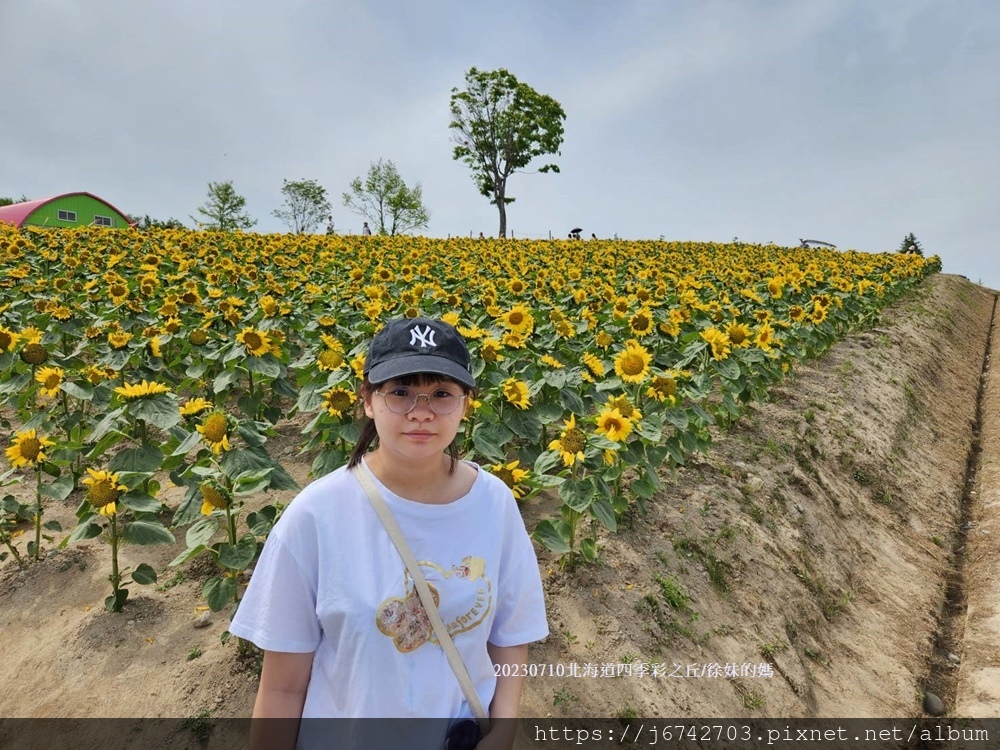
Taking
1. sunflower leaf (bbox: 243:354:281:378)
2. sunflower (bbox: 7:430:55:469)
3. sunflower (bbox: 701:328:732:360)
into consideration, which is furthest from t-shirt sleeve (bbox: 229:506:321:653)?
sunflower (bbox: 701:328:732:360)

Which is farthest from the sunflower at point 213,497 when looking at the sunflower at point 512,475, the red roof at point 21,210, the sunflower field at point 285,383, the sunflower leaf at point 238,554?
the red roof at point 21,210

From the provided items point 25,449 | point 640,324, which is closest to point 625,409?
point 640,324

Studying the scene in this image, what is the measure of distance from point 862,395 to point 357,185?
55998mm

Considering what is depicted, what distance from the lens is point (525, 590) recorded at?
1.63m

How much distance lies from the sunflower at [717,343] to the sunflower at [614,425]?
1808 mm

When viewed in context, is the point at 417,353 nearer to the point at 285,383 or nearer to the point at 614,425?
the point at 614,425

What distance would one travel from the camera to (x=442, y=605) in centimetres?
146

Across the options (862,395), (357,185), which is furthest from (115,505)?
(357,185)

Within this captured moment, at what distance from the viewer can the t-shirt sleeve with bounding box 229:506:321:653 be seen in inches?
54.0

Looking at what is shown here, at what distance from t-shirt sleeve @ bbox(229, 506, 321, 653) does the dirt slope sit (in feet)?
5.37

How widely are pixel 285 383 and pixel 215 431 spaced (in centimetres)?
170

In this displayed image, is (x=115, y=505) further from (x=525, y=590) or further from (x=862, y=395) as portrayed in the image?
(x=862, y=395)

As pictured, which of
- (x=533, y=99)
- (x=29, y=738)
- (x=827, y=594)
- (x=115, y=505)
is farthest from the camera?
(x=533, y=99)

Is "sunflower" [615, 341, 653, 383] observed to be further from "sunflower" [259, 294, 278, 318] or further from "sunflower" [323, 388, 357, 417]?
"sunflower" [259, 294, 278, 318]
